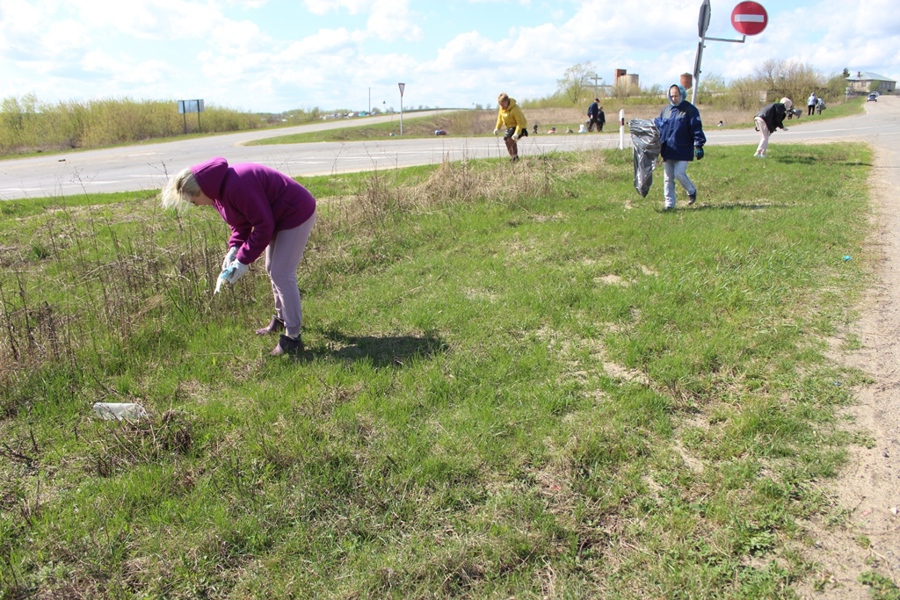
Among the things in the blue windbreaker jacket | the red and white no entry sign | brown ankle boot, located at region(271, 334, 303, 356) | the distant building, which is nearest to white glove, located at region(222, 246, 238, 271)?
brown ankle boot, located at region(271, 334, 303, 356)

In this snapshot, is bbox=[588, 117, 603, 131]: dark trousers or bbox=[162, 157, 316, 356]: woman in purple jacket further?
bbox=[588, 117, 603, 131]: dark trousers

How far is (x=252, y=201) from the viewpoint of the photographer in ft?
14.6

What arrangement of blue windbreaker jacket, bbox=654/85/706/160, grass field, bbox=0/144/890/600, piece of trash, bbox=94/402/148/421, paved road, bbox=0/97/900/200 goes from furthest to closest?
paved road, bbox=0/97/900/200 < blue windbreaker jacket, bbox=654/85/706/160 < piece of trash, bbox=94/402/148/421 < grass field, bbox=0/144/890/600

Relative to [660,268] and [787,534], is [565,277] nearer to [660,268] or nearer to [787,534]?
[660,268]

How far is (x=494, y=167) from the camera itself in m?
11.8

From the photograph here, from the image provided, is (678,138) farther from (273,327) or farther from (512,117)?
(273,327)

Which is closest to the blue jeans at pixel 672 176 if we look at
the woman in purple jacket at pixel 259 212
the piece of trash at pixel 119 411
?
the woman in purple jacket at pixel 259 212

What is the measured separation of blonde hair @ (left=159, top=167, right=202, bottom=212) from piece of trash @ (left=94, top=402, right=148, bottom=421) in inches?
56.2

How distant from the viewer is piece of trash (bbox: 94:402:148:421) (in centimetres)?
389

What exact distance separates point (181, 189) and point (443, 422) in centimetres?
251

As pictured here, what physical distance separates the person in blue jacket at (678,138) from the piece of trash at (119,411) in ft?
24.3

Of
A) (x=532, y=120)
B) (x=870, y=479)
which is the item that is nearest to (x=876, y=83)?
(x=532, y=120)

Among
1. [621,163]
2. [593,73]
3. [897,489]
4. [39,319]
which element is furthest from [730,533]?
[593,73]

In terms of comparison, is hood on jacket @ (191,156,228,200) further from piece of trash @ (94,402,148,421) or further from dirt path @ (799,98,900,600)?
dirt path @ (799,98,900,600)
